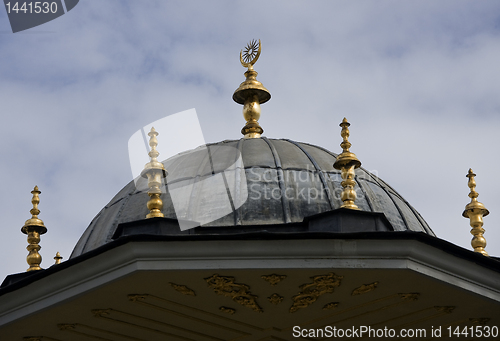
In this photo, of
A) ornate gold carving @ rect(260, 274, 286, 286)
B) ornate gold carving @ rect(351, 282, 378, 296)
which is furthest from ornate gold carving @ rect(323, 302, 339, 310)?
ornate gold carving @ rect(260, 274, 286, 286)

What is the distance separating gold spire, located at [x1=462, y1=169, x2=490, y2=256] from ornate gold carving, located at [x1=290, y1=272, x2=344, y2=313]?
5.26 metres

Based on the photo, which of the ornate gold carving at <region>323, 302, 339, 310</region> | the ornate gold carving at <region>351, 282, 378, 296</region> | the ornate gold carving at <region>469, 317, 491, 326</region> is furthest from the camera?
the ornate gold carving at <region>469, 317, 491, 326</region>

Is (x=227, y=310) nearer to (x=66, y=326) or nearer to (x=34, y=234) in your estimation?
(x=66, y=326)

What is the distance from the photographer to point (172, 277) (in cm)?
1392

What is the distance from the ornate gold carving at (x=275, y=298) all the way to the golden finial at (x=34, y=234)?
609cm

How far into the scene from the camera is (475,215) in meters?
18.8

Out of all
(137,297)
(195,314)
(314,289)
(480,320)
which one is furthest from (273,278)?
(480,320)

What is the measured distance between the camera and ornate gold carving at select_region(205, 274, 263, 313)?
14.0 meters

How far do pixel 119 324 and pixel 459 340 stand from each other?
6645mm

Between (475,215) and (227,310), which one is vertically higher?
(475,215)

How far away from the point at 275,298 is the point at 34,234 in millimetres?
6578

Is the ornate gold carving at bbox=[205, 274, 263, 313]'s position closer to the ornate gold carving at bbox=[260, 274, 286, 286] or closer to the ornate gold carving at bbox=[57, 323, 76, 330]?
the ornate gold carving at bbox=[260, 274, 286, 286]

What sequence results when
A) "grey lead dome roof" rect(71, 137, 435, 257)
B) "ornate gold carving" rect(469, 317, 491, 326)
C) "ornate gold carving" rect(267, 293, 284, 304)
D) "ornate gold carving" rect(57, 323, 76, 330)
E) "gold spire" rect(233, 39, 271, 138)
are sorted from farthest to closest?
"gold spire" rect(233, 39, 271, 138) → "grey lead dome roof" rect(71, 137, 435, 257) → "ornate gold carving" rect(57, 323, 76, 330) → "ornate gold carving" rect(469, 317, 491, 326) → "ornate gold carving" rect(267, 293, 284, 304)

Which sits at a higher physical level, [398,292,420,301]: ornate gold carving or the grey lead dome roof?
the grey lead dome roof
